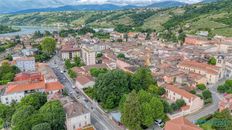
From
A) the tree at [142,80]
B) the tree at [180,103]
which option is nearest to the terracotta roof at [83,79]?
the tree at [142,80]

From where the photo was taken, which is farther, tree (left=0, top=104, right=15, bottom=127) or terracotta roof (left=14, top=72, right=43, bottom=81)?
terracotta roof (left=14, top=72, right=43, bottom=81)

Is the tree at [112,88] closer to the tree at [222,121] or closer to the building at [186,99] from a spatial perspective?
the building at [186,99]

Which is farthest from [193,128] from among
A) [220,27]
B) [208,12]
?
[208,12]

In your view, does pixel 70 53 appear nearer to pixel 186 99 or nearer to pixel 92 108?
pixel 92 108

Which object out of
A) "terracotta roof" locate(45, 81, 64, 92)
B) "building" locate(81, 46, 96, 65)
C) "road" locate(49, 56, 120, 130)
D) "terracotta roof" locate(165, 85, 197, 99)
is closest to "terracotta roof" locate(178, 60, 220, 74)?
"terracotta roof" locate(165, 85, 197, 99)

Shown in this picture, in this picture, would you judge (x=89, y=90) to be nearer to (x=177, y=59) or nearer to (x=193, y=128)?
(x=193, y=128)

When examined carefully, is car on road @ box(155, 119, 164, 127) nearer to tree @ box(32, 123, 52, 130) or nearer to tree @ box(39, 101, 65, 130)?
tree @ box(39, 101, 65, 130)
